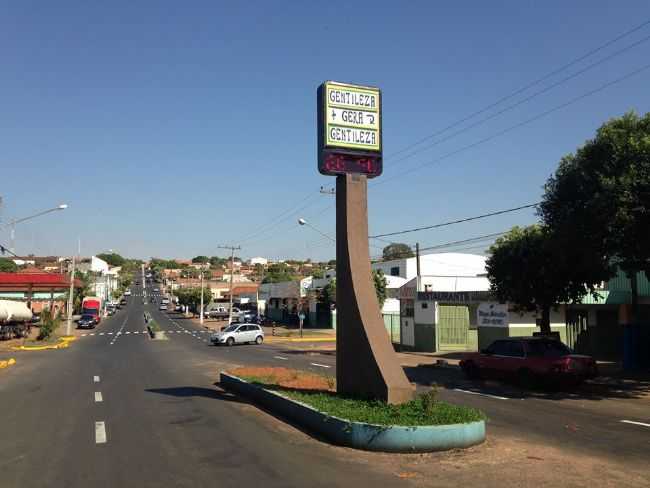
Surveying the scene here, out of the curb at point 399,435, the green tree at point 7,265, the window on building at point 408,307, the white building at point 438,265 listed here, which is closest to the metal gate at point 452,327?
the window on building at point 408,307

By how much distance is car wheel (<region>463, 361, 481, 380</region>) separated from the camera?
68.2 ft

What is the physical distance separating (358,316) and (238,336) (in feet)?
108

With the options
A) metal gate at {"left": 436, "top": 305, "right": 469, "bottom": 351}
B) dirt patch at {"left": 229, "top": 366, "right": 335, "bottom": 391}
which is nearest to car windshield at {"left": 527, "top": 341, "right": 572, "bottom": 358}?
dirt patch at {"left": 229, "top": 366, "right": 335, "bottom": 391}

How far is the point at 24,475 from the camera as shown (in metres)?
8.42

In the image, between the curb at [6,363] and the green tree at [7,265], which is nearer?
the curb at [6,363]

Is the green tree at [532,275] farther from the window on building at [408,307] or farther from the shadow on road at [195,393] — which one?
the window on building at [408,307]

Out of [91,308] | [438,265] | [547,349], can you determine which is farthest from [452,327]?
[91,308]

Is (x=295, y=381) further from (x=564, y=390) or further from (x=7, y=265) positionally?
(x=7, y=265)

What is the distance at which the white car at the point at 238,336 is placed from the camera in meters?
43.0

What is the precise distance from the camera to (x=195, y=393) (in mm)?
16750

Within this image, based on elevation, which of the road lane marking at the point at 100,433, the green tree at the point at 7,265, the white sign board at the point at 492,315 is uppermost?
the green tree at the point at 7,265

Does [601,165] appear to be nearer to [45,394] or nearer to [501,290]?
[501,290]

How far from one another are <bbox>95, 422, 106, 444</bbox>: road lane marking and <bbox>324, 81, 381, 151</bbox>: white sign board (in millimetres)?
7396

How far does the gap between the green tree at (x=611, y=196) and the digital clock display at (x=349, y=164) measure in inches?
251
